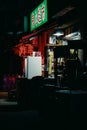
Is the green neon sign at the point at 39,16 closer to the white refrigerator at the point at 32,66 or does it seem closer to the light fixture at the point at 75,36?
the light fixture at the point at 75,36

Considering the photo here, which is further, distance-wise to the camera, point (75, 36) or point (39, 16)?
point (39, 16)

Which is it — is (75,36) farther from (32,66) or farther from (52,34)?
(32,66)

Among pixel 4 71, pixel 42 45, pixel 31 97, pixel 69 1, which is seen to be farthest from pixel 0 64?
pixel 69 1

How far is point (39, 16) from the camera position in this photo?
721 inches

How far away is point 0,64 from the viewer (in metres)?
35.8

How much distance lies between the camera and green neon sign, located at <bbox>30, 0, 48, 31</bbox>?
17405 mm

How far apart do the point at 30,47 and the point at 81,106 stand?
11.3 metres

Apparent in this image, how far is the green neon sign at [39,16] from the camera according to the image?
1740 centimetres

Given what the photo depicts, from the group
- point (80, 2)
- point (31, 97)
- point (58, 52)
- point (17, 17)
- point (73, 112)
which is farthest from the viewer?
point (17, 17)

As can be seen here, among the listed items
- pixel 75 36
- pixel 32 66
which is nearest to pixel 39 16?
pixel 75 36

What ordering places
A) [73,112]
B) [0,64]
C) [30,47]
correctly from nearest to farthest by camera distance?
[73,112] → [30,47] → [0,64]

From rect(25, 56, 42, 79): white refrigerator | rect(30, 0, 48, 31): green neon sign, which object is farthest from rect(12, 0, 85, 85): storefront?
rect(25, 56, 42, 79): white refrigerator

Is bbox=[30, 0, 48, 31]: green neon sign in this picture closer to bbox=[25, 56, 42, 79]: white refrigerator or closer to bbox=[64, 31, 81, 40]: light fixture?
bbox=[64, 31, 81, 40]: light fixture

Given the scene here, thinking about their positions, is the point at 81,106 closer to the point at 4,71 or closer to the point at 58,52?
the point at 58,52
